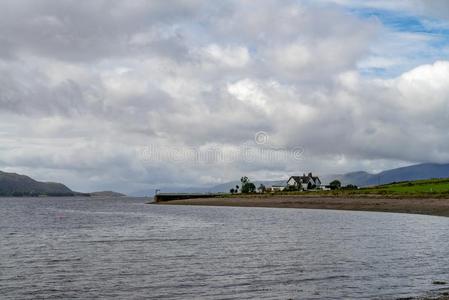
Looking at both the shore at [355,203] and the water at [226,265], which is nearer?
the water at [226,265]

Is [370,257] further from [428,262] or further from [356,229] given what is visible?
[356,229]

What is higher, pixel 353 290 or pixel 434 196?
pixel 434 196

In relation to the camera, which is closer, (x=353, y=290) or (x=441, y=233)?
(x=353, y=290)

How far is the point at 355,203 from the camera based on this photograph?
135125 mm

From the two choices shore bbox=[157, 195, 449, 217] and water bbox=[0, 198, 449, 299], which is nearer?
water bbox=[0, 198, 449, 299]

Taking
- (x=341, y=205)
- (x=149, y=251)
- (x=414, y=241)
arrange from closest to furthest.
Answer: (x=149, y=251)
(x=414, y=241)
(x=341, y=205)

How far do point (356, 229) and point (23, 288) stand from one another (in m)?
48.7

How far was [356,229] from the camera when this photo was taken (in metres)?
72.1

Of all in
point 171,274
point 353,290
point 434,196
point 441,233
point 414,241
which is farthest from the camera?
point 434,196

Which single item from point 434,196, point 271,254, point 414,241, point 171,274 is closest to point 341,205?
point 434,196

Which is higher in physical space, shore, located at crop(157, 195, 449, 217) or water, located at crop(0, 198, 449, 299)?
shore, located at crop(157, 195, 449, 217)

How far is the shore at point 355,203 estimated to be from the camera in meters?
107

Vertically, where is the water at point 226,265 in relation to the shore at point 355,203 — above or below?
below

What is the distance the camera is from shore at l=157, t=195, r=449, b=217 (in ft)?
351
